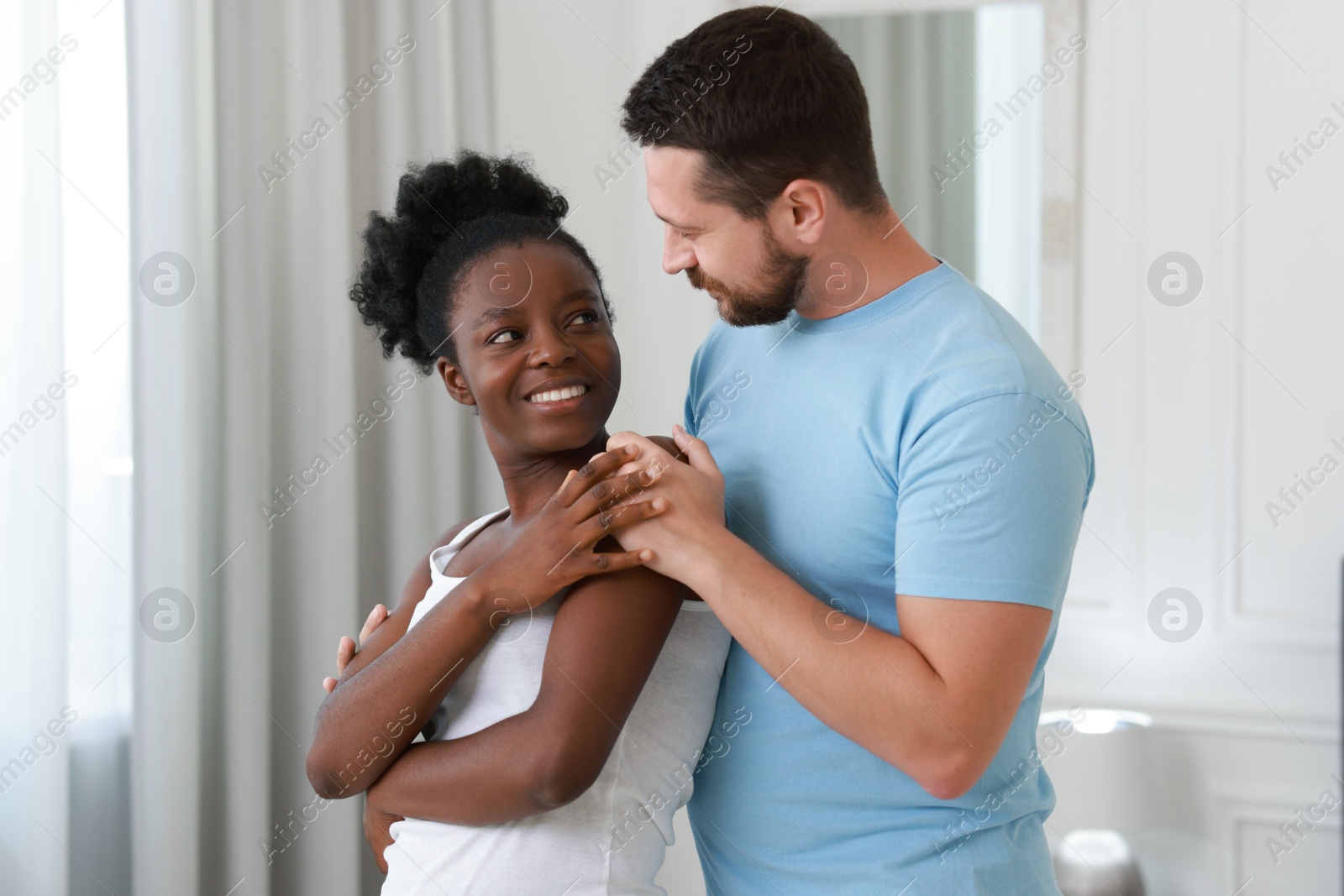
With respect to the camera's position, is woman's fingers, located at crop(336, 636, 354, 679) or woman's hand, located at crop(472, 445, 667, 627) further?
woman's fingers, located at crop(336, 636, 354, 679)

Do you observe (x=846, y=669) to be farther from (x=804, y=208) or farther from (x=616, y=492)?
(x=804, y=208)

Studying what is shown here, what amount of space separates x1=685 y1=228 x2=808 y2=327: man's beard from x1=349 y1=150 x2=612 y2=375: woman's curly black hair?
20 cm

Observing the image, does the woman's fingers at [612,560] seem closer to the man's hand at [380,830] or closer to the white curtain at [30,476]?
the man's hand at [380,830]

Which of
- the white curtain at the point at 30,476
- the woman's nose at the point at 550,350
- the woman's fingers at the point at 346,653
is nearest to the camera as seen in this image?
the woman's nose at the point at 550,350

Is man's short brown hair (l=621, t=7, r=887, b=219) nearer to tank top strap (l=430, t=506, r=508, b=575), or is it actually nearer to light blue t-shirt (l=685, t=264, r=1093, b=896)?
light blue t-shirt (l=685, t=264, r=1093, b=896)

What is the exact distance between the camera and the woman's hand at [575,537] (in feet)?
3.23

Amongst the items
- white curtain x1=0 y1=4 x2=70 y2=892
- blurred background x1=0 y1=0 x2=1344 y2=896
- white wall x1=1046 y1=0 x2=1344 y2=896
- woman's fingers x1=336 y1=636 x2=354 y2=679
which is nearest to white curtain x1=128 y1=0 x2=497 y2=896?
blurred background x1=0 y1=0 x2=1344 y2=896

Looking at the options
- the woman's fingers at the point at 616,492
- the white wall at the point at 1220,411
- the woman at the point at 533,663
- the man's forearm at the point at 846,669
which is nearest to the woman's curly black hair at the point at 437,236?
the woman at the point at 533,663

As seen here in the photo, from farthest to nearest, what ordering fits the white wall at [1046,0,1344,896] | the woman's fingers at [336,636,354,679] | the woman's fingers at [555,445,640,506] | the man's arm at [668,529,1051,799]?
the white wall at [1046,0,1344,896] < the woman's fingers at [336,636,354,679] < the woman's fingers at [555,445,640,506] < the man's arm at [668,529,1051,799]

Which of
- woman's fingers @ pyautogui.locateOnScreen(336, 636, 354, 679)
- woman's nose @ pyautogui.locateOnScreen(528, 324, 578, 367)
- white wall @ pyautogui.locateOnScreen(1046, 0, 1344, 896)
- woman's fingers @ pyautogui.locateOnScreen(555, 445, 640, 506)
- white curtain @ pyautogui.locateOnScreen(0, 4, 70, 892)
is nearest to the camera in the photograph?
woman's fingers @ pyautogui.locateOnScreen(555, 445, 640, 506)

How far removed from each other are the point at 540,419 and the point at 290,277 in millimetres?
1215

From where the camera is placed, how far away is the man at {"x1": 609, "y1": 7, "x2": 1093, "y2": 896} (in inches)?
35.8

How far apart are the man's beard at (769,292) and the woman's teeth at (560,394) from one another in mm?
175

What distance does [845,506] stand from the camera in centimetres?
105
